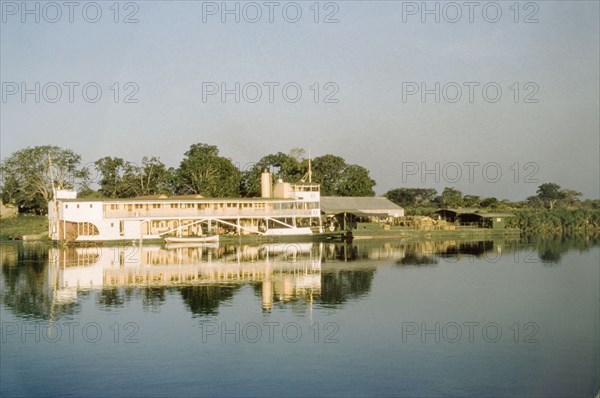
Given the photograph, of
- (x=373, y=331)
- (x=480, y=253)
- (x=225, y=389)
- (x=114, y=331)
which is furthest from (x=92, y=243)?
(x=225, y=389)

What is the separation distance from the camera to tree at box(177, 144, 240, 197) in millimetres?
57469

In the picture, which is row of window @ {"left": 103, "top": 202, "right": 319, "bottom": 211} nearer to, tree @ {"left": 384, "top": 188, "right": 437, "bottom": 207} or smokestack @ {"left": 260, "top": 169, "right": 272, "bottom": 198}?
smokestack @ {"left": 260, "top": 169, "right": 272, "bottom": 198}

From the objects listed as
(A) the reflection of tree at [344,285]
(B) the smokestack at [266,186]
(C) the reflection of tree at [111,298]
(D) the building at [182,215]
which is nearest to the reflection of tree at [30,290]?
(C) the reflection of tree at [111,298]

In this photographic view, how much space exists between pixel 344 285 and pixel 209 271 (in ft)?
21.8

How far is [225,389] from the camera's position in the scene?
39.5 feet

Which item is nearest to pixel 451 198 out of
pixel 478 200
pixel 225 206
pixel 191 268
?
pixel 478 200

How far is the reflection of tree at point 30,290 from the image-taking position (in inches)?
760

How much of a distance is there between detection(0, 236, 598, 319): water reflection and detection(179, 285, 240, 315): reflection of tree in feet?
0.10

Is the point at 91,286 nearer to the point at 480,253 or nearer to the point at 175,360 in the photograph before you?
the point at 175,360

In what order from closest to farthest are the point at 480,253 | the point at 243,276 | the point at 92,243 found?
1. the point at 243,276
2. the point at 480,253
3. the point at 92,243

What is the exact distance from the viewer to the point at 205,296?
853 inches

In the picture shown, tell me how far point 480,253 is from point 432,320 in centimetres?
2115

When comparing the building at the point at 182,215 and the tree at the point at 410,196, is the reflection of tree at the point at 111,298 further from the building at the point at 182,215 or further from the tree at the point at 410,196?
the tree at the point at 410,196

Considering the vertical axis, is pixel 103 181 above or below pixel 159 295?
above
